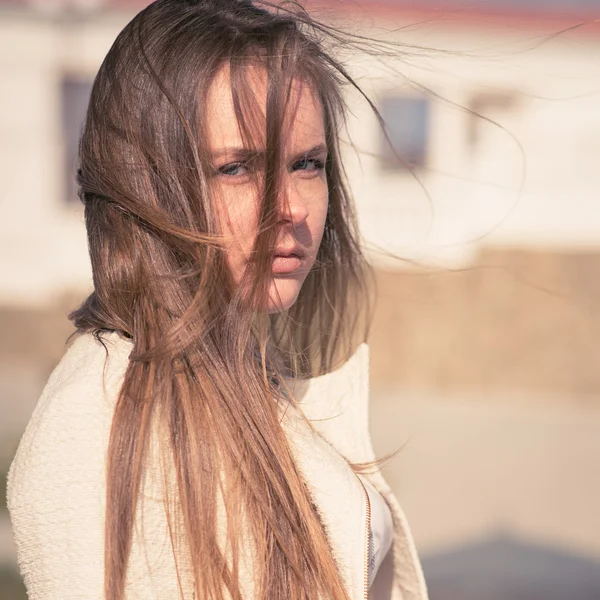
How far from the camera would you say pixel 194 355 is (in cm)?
127

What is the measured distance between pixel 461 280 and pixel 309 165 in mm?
7217

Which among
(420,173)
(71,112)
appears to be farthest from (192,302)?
(71,112)

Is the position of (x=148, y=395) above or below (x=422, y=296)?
above

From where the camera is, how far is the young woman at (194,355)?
117 cm

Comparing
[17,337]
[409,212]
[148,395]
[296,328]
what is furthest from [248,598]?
[409,212]

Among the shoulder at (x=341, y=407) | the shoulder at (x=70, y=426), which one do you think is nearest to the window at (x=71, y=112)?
the shoulder at (x=341, y=407)

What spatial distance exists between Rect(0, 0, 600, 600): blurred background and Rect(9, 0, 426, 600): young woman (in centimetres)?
62

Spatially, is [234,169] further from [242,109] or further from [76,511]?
[76,511]

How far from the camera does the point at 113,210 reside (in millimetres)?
1397

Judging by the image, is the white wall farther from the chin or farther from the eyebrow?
the eyebrow

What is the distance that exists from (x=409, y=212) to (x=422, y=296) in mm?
2179

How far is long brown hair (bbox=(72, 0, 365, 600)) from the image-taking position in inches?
46.9

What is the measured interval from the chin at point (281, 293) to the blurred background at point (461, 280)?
71 cm

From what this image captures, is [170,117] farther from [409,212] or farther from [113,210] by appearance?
[409,212]
